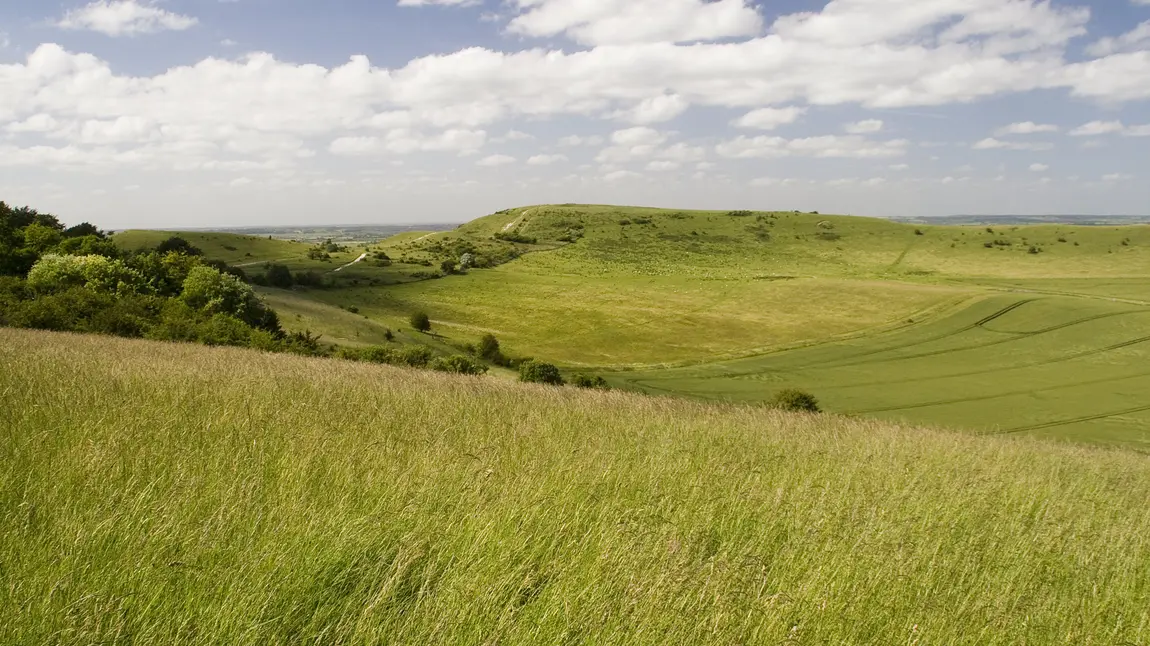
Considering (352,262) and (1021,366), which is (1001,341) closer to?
(1021,366)

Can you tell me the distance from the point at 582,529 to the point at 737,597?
1122mm

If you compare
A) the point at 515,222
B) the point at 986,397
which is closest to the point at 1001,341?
the point at 986,397

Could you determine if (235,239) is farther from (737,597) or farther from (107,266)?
(737,597)

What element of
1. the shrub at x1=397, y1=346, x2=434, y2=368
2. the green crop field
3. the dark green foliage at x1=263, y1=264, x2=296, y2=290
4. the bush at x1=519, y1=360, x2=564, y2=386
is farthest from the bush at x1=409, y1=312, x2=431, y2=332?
the shrub at x1=397, y1=346, x2=434, y2=368

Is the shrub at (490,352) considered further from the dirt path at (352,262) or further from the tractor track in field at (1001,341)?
the dirt path at (352,262)

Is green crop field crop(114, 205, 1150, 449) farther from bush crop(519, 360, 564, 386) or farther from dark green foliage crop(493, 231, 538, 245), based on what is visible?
bush crop(519, 360, 564, 386)

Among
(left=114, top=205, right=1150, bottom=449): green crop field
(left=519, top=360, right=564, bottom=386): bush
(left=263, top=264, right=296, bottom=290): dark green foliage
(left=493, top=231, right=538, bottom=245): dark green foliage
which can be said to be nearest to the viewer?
(left=519, top=360, right=564, bottom=386): bush

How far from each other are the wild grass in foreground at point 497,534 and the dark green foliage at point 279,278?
7214cm

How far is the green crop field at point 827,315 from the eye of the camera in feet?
146

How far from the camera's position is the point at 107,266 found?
30.4 meters

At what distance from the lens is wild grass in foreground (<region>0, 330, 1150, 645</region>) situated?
113 inches

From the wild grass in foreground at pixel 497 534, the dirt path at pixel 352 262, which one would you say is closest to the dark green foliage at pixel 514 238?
the dirt path at pixel 352 262

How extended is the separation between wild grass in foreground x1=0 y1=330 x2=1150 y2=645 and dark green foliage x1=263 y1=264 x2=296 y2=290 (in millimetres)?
72143

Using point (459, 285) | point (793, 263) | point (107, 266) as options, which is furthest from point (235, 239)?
point (793, 263)
